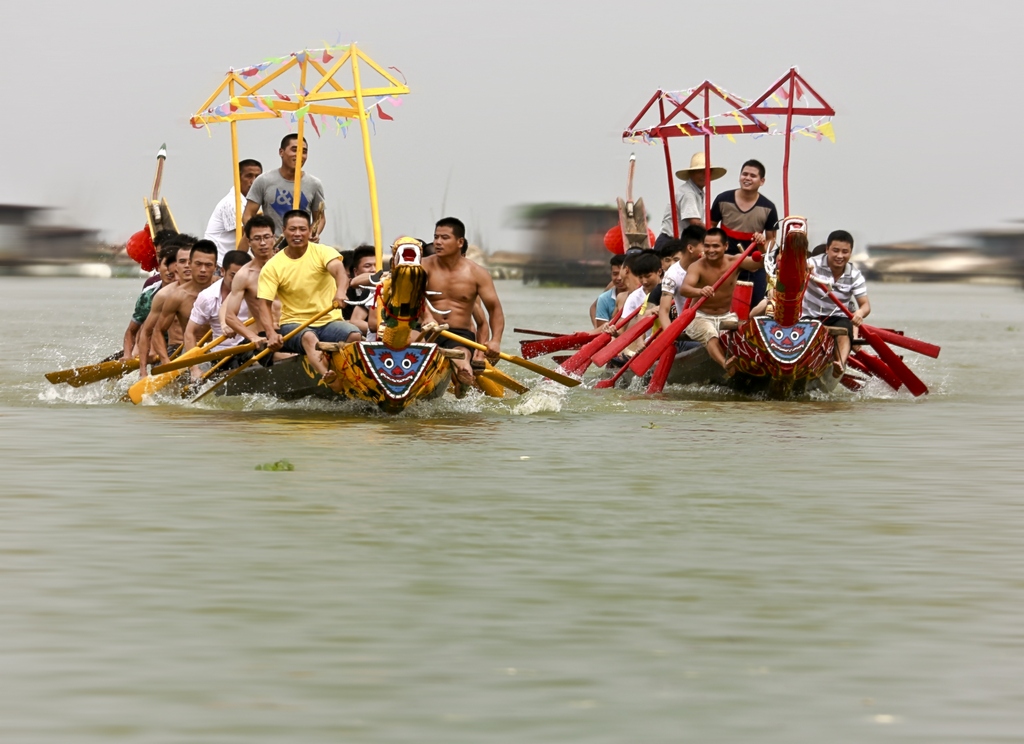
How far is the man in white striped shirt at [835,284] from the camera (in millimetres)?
14883

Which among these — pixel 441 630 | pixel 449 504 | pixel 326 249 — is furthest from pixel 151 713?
pixel 326 249

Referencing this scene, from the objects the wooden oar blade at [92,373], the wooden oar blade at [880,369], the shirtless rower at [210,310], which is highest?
the shirtless rower at [210,310]

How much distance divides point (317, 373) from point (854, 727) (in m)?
8.37

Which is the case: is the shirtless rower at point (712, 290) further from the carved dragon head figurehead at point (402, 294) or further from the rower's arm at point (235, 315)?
the rower's arm at point (235, 315)

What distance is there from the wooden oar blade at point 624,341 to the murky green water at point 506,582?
309cm

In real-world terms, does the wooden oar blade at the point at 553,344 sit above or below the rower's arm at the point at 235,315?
below

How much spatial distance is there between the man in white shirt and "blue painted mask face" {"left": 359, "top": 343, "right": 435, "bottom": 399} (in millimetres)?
5070

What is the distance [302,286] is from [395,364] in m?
1.42

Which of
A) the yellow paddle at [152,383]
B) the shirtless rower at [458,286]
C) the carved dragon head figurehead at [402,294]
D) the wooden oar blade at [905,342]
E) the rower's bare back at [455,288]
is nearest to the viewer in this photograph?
the carved dragon head figurehead at [402,294]

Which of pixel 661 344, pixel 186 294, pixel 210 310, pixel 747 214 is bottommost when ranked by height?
pixel 661 344

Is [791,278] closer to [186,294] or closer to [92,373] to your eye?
[186,294]

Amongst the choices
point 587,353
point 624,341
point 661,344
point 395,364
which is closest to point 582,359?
point 587,353

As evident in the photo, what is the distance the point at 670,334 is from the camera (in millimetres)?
14625

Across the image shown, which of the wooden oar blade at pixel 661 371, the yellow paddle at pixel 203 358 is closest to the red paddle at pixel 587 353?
the wooden oar blade at pixel 661 371
